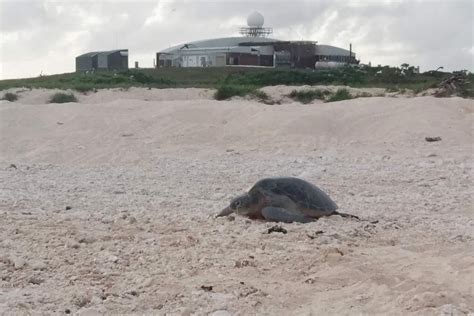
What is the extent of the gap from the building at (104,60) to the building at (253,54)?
4.86m

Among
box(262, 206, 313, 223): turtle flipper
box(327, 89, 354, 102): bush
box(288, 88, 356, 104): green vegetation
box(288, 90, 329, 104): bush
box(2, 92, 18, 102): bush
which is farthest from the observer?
box(288, 90, 329, 104): bush

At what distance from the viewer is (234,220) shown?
764 cm

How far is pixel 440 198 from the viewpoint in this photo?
921 cm

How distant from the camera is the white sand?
501cm

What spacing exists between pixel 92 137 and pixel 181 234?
406 inches

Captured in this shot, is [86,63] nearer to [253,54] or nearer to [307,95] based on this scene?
[253,54]

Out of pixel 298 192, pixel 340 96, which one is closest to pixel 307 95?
pixel 340 96

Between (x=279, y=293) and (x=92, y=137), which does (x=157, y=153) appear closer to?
(x=92, y=137)

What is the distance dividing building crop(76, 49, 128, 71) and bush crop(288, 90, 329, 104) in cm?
2681

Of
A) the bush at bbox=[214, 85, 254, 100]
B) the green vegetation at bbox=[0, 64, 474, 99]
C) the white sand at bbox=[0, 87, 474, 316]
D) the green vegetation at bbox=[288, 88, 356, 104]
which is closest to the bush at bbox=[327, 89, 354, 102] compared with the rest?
the green vegetation at bbox=[288, 88, 356, 104]

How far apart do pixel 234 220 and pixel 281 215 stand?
1.56 feet

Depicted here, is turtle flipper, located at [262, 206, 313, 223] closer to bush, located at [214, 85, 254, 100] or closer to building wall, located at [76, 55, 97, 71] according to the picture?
bush, located at [214, 85, 254, 100]

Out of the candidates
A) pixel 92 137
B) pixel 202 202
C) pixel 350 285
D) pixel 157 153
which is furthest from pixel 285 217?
pixel 92 137

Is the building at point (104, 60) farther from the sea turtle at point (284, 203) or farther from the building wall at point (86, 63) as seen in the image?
the sea turtle at point (284, 203)
